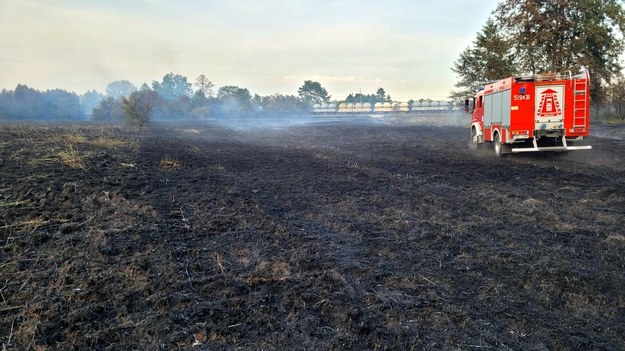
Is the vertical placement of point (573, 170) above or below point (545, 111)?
below

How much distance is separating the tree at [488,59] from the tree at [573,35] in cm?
125

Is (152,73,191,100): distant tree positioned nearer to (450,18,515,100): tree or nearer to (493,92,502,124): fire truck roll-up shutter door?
(450,18,515,100): tree

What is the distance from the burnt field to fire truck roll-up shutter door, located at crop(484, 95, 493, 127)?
730 cm

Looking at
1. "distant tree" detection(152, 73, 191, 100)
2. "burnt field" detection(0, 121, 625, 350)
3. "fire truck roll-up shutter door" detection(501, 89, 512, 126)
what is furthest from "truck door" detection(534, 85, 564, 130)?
"distant tree" detection(152, 73, 191, 100)

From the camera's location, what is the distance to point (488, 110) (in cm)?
1712

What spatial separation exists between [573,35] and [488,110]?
15688mm

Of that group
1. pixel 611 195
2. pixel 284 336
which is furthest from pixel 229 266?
pixel 611 195

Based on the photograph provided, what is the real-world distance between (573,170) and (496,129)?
451 centimetres

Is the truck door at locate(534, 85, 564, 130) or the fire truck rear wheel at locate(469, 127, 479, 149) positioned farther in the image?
the fire truck rear wheel at locate(469, 127, 479, 149)

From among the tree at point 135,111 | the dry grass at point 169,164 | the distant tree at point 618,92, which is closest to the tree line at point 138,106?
the tree at point 135,111

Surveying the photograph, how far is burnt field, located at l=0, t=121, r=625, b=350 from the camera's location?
3539 millimetres

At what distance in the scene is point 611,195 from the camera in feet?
28.5

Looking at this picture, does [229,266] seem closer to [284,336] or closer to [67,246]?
[284,336]

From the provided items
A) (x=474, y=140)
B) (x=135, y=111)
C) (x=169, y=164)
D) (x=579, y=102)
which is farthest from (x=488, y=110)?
(x=135, y=111)
